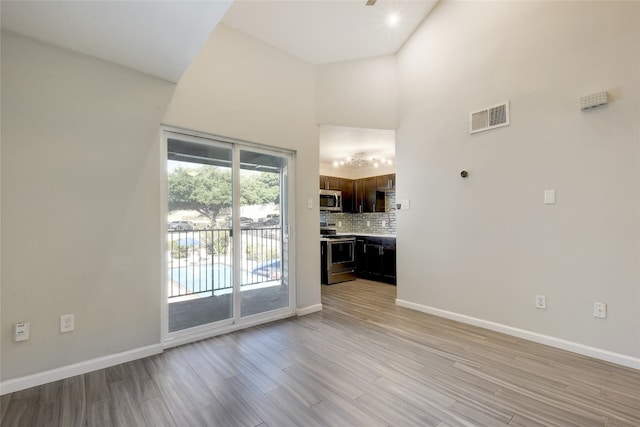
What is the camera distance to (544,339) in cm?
269

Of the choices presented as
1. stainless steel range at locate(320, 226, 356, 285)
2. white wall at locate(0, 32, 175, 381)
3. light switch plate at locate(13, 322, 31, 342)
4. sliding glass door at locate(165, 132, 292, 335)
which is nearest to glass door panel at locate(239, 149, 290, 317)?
sliding glass door at locate(165, 132, 292, 335)

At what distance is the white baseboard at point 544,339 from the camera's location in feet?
7.48

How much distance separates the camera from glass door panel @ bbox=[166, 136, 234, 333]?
110 inches

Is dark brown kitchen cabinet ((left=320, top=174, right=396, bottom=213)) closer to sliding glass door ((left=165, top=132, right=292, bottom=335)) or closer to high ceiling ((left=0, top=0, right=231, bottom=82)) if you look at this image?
sliding glass door ((left=165, top=132, right=292, bottom=335))

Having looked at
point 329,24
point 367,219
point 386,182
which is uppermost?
point 329,24

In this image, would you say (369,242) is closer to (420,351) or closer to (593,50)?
(420,351)

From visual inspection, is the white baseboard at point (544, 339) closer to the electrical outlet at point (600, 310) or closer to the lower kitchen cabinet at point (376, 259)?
the electrical outlet at point (600, 310)

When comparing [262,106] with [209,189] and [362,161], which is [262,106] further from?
[362,161]

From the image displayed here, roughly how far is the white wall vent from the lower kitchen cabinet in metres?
2.50

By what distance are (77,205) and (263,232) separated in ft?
5.76

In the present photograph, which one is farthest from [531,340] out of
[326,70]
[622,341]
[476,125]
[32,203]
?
[32,203]

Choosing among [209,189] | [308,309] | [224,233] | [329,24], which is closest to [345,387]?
[308,309]

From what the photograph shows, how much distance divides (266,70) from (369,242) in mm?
3603

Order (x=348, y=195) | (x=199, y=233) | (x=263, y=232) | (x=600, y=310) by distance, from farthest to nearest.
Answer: (x=348, y=195) < (x=263, y=232) < (x=199, y=233) < (x=600, y=310)
